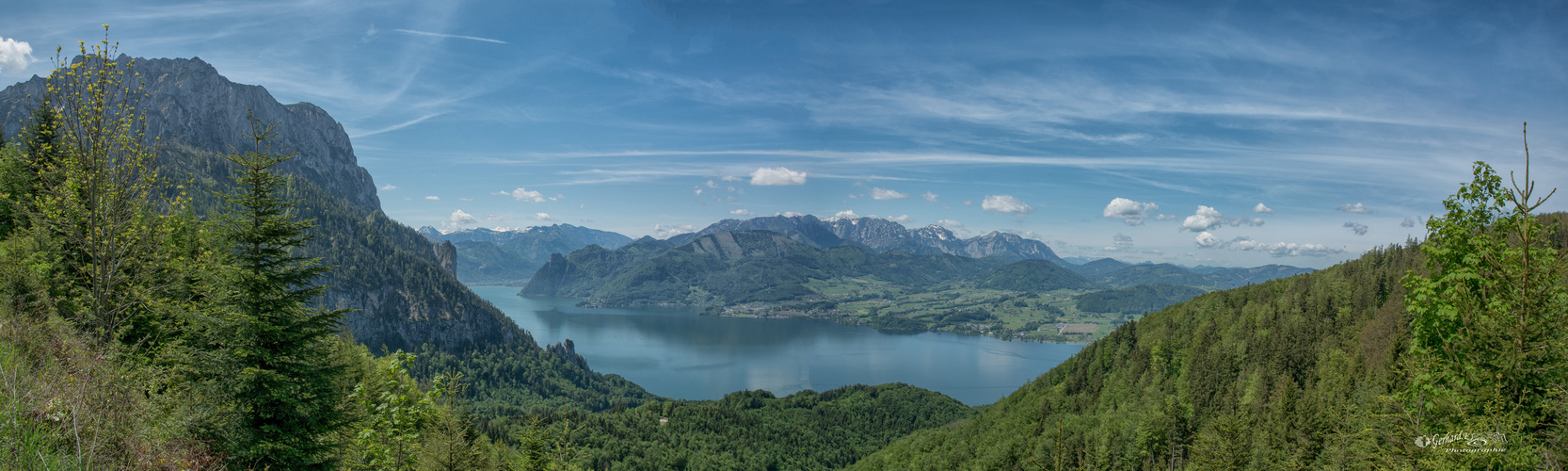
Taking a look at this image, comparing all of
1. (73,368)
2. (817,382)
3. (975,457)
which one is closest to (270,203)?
(73,368)

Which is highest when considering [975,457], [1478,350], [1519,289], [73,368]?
[1519,289]

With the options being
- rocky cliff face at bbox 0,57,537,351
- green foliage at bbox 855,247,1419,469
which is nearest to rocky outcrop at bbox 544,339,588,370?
rocky cliff face at bbox 0,57,537,351

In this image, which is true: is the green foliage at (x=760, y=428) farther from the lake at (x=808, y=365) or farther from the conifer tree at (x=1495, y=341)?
the conifer tree at (x=1495, y=341)

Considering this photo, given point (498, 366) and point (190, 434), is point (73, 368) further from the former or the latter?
point (498, 366)

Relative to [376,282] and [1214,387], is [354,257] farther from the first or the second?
[1214,387]

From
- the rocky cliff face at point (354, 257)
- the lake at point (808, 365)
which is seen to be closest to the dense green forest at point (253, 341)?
the lake at point (808, 365)

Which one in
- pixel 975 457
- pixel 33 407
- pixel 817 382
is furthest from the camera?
pixel 817 382

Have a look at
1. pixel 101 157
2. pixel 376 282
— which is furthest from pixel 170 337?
pixel 376 282
